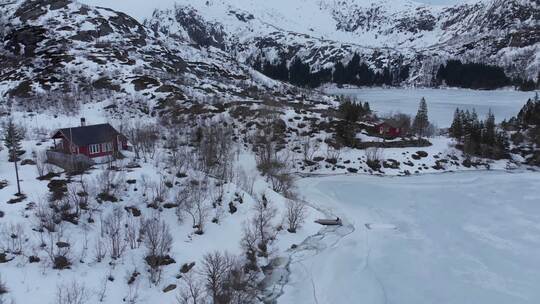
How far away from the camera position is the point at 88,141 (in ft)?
127

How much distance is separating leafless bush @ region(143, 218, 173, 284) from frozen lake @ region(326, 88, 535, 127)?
75.6 meters

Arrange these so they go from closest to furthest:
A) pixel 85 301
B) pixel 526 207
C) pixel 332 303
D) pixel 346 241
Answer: pixel 85 301, pixel 332 303, pixel 346 241, pixel 526 207

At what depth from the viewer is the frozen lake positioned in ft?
324

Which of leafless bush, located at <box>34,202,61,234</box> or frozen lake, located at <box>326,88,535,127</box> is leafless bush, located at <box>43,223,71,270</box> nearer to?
leafless bush, located at <box>34,202,61,234</box>

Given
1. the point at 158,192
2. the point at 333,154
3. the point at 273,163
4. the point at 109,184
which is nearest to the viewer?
the point at 109,184

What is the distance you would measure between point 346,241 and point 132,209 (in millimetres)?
17164

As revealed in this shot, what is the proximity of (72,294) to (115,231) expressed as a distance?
6.20 meters

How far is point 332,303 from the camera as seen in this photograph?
24.6 metres

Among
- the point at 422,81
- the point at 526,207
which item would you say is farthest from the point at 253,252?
the point at 422,81

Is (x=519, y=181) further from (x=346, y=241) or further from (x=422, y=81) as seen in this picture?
(x=422, y=81)

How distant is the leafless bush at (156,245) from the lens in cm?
2452

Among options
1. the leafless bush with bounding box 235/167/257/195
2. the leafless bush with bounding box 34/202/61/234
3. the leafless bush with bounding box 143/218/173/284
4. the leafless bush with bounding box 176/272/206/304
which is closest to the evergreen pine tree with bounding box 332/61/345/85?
the leafless bush with bounding box 235/167/257/195

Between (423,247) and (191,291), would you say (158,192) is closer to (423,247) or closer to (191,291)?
(191,291)

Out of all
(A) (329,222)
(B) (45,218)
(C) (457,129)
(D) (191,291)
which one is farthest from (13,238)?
(C) (457,129)
